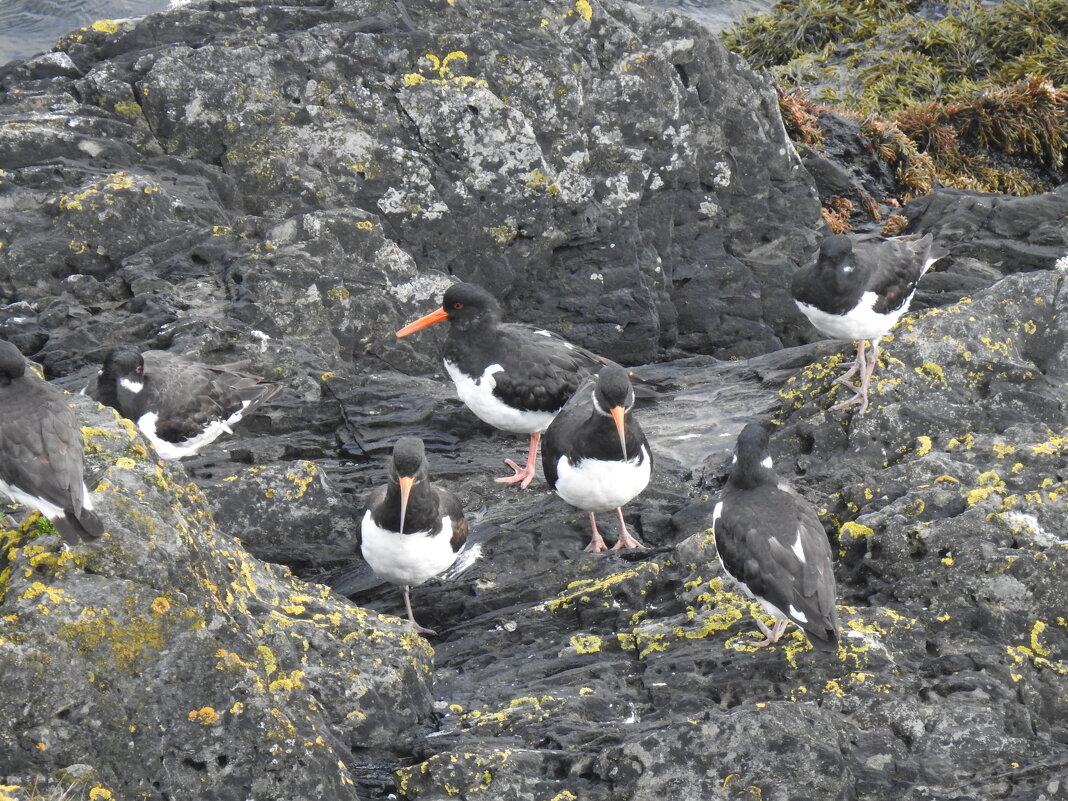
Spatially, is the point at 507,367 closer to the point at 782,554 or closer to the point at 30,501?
the point at 782,554

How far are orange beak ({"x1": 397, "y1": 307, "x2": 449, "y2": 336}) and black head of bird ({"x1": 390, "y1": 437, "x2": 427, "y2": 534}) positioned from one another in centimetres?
284

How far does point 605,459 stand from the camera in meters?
8.16

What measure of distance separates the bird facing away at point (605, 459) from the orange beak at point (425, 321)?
2.40 metres

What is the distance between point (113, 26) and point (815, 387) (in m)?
8.47

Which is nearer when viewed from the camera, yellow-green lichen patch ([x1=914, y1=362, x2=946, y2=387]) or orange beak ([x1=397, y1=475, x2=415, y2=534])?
orange beak ([x1=397, y1=475, x2=415, y2=534])

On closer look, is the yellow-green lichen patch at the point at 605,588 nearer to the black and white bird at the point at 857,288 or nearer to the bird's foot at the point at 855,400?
the bird's foot at the point at 855,400

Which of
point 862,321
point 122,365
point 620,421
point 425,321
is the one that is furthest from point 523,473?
point 122,365

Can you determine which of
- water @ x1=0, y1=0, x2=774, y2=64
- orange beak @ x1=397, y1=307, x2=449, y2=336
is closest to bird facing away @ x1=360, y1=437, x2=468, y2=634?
orange beak @ x1=397, y1=307, x2=449, y2=336

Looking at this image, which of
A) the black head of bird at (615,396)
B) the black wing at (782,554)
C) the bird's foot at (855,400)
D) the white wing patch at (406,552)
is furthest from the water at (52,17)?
the black wing at (782,554)

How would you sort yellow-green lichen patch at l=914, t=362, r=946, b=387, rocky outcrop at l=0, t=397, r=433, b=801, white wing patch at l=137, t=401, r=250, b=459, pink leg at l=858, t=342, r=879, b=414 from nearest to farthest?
rocky outcrop at l=0, t=397, r=433, b=801 → pink leg at l=858, t=342, r=879, b=414 → yellow-green lichen patch at l=914, t=362, r=946, b=387 → white wing patch at l=137, t=401, r=250, b=459

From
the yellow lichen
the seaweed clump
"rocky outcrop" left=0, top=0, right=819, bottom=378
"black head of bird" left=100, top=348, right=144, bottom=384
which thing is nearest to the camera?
the yellow lichen

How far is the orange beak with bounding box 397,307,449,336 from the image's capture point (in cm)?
1060

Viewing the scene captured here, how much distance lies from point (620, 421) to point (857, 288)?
265 centimetres

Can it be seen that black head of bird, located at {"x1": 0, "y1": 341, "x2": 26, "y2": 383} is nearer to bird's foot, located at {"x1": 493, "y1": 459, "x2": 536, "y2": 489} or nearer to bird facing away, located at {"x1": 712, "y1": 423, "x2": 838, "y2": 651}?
bird facing away, located at {"x1": 712, "y1": 423, "x2": 838, "y2": 651}
